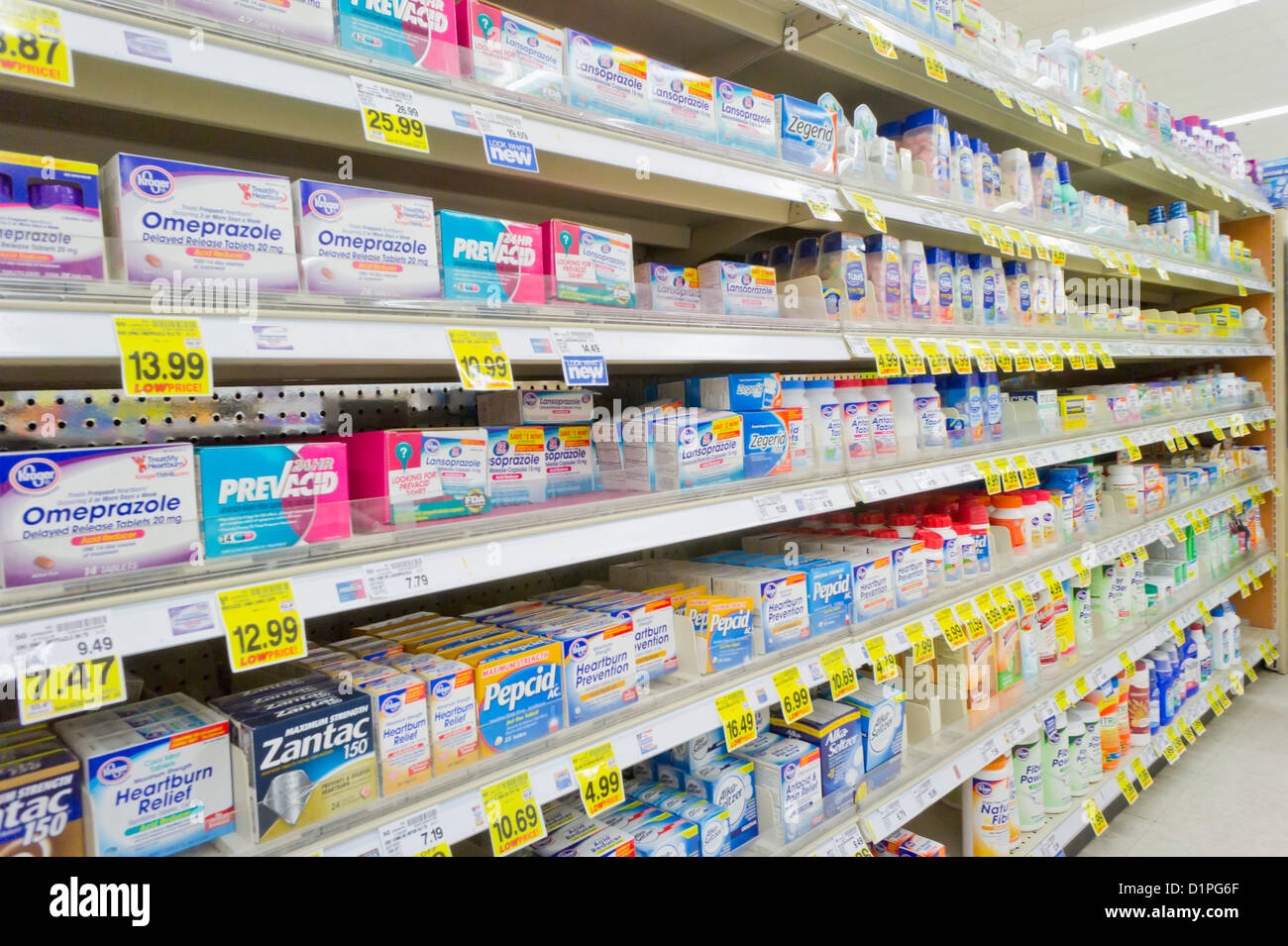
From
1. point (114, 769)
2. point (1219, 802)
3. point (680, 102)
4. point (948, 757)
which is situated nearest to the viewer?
point (114, 769)

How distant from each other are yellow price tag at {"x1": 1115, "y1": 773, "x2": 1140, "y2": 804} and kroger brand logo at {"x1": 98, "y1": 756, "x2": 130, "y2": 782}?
286 cm

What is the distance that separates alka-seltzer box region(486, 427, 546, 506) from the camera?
1319mm

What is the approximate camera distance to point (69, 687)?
76 centimetres

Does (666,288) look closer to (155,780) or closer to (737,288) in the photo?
(737,288)

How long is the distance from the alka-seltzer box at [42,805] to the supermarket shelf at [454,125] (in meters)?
0.74

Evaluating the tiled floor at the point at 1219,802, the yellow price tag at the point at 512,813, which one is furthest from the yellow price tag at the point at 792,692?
the tiled floor at the point at 1219,802

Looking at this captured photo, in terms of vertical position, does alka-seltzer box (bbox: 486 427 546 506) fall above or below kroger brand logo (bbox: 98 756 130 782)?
above

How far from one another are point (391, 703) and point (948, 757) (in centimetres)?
146

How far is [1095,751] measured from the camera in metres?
2.57

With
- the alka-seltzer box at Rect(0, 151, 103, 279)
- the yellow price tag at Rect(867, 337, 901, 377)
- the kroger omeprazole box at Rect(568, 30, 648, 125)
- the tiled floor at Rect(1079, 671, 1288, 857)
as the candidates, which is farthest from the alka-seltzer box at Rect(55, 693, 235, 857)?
the tiled floor at Rect(1079, 671, 1288, 857)

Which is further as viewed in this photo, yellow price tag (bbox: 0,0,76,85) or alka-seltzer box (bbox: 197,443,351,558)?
alka-seltzer box (bbox: 197,443,351,558)

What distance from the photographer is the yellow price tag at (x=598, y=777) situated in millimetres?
1192

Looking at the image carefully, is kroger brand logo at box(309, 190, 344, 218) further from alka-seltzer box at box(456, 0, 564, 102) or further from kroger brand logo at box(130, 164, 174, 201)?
alka-seltzer box at box(456, 0, 564, 102)

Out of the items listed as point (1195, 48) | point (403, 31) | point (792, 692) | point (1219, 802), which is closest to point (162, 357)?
point (403, 31)
